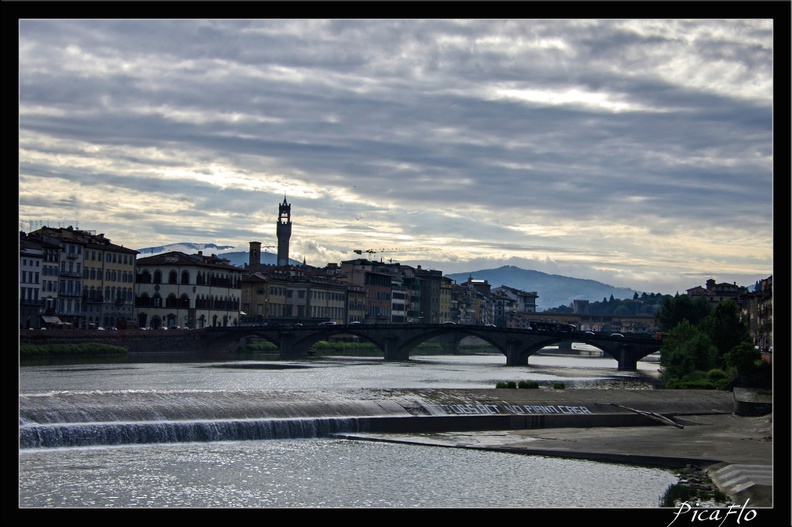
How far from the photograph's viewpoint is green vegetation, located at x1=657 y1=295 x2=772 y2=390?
4812cm

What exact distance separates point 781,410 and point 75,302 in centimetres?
9987

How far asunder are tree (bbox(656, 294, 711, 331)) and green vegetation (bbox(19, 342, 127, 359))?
→ 5290 cm

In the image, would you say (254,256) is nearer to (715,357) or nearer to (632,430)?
(715,357)

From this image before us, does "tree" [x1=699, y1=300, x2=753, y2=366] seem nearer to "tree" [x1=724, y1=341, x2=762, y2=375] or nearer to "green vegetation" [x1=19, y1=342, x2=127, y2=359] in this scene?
"tree" [x1=724, y1=341, x2=762, y2=375]

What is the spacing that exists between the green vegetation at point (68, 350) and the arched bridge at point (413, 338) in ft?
49.0

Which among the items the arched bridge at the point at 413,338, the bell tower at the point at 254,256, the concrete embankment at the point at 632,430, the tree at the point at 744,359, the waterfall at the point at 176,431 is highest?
the bell tower at the point at 254,256

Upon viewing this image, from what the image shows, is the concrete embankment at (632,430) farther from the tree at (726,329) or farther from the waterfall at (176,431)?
the tree at (726,329)

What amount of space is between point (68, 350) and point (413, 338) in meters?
31.8

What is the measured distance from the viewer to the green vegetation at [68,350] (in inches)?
2982

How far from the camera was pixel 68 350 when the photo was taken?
79.5 meters

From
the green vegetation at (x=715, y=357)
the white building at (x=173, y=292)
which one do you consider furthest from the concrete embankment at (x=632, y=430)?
the white building at (x=173, y=292)

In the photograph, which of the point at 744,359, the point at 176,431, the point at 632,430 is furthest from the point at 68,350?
Result: the point at 632,430

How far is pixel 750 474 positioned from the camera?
22.4 meters

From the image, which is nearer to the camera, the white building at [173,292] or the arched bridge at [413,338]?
the arched bridge at [413,338]
